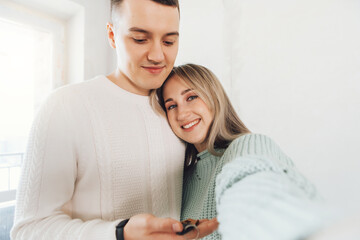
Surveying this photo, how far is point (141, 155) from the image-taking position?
607 mm

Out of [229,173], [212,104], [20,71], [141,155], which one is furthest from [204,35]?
[20,71]

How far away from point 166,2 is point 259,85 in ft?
1.71

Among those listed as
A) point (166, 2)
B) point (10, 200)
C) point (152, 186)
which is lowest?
point (10, 200)

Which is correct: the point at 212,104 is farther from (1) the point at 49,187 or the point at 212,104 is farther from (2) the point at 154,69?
(1) the point at 49,187

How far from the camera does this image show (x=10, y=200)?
3.69 ft

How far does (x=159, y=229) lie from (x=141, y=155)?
251 mm

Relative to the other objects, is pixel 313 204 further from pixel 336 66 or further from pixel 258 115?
pixel 258 115

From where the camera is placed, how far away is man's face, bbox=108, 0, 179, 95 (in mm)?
536

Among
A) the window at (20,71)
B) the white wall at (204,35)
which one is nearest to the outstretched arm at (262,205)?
the white wall at (204,35)

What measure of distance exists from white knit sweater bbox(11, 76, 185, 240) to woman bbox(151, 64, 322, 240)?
0.26 feet

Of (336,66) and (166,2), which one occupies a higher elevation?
(166,2)

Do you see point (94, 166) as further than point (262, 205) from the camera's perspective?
Yes

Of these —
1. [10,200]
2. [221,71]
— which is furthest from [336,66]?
[10,200]

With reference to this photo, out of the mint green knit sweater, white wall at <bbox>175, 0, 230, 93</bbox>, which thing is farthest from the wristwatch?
white wall at <bbox>175, 0, 230, 93</bbox>
